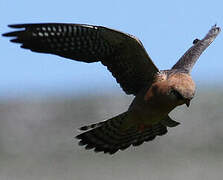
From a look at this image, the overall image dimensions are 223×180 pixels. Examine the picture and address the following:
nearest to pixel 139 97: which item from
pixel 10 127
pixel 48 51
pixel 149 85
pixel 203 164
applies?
pixel 149 85

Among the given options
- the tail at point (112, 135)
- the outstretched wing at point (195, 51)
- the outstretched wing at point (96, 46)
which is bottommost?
the tail at point (112, 135)

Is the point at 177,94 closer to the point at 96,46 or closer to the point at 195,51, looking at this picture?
the point at 96,46

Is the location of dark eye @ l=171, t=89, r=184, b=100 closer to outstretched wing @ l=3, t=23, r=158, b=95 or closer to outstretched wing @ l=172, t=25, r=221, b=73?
outstretched wing @ l=3, t=23, r=158, b=95

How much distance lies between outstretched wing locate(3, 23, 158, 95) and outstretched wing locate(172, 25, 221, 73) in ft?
2.31

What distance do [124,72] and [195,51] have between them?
1.53 metres

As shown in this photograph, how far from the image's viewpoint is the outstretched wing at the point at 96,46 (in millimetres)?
20469

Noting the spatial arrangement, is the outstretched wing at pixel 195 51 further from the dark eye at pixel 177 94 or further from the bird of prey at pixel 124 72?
the dark eye at pixel 177 94

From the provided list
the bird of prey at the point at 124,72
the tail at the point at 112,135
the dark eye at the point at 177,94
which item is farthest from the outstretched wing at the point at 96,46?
the tail at the point at 112,135

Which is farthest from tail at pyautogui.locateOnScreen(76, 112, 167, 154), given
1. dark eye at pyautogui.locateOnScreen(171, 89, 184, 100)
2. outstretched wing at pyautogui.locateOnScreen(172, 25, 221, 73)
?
dark eye at pyautogui.locateOnScreen(171, 89, 184, 100)

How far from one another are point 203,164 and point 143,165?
113cm

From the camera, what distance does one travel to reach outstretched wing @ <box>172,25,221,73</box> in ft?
73.0

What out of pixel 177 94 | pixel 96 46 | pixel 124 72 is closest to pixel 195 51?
pixel 124 72

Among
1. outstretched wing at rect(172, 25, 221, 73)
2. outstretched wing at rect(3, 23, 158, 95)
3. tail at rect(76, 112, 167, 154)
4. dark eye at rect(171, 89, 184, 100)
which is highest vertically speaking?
outstretched wing at rect(3, 23, 158, 95)

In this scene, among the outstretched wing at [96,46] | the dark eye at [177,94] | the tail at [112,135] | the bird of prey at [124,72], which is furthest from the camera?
the tail at [112,135]
